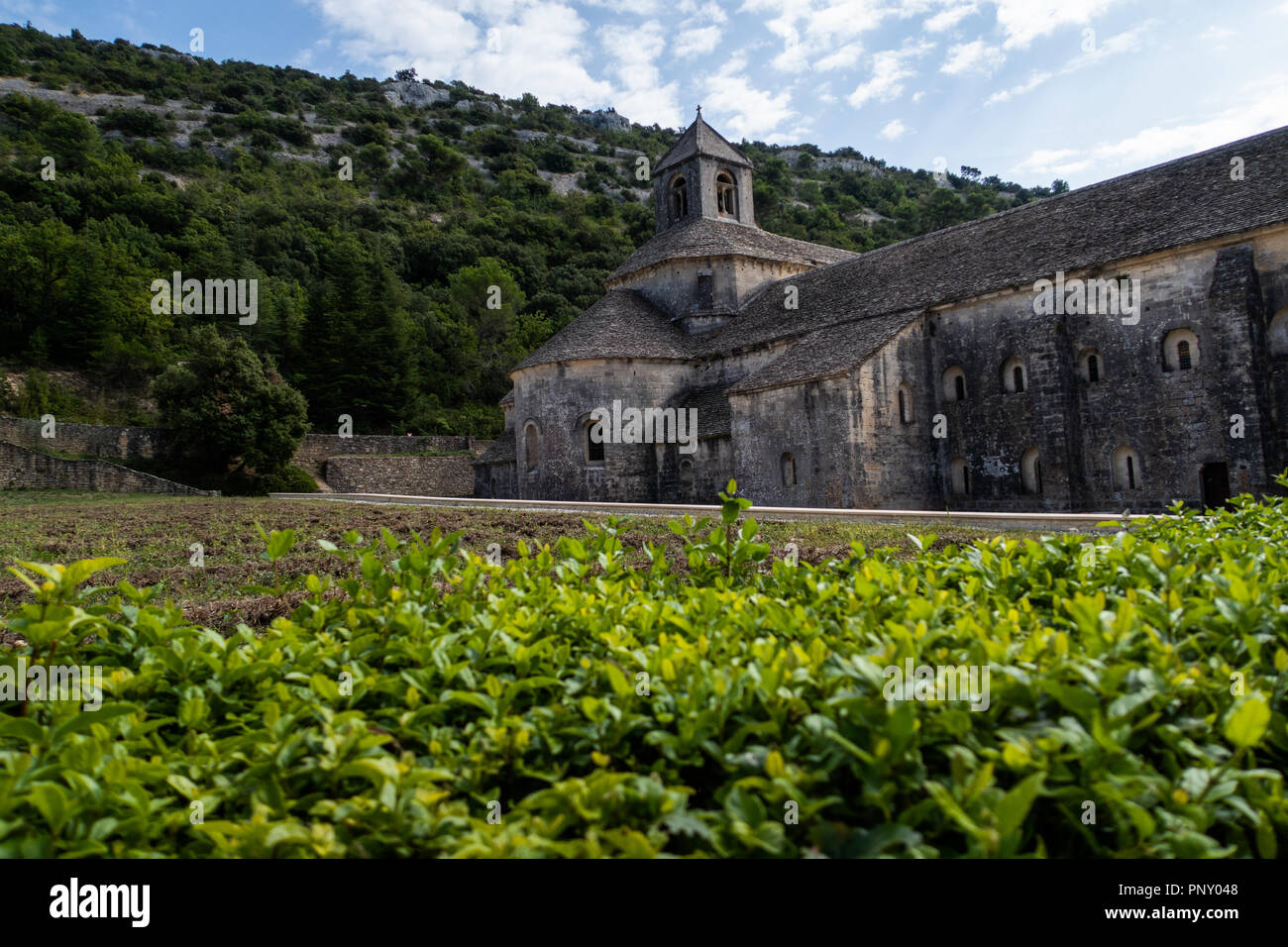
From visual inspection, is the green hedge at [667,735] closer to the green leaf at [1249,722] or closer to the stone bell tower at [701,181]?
the green leaf at [1249,722]

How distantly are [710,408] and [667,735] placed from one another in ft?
93.8

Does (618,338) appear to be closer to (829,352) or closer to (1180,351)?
(829,352)

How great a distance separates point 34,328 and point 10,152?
32.9 m

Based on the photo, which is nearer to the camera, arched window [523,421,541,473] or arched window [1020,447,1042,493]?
arched window [1020,447,1042,493]

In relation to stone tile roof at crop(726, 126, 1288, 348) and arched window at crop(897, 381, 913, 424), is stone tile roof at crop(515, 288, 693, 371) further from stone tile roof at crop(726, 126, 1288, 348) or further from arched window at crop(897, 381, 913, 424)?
arched window at crop(897, 381, 913, 424)

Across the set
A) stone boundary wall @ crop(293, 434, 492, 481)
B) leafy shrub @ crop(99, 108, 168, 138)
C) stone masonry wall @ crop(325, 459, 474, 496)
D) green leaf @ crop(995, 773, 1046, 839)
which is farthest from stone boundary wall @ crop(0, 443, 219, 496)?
leafy shrub @ crop(99, 108, 168, 138)

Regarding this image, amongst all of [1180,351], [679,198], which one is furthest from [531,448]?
[1180,351]

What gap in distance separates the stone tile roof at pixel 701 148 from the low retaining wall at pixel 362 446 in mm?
20582

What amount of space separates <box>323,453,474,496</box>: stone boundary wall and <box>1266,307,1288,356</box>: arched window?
36.2m

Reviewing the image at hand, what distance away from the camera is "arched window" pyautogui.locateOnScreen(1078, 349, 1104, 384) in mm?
21938

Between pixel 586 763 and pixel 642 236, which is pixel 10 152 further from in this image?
pixel 586 763

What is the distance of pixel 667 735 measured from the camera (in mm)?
1987

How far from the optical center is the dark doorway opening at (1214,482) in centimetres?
1956

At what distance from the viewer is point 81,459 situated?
34.4 meters
